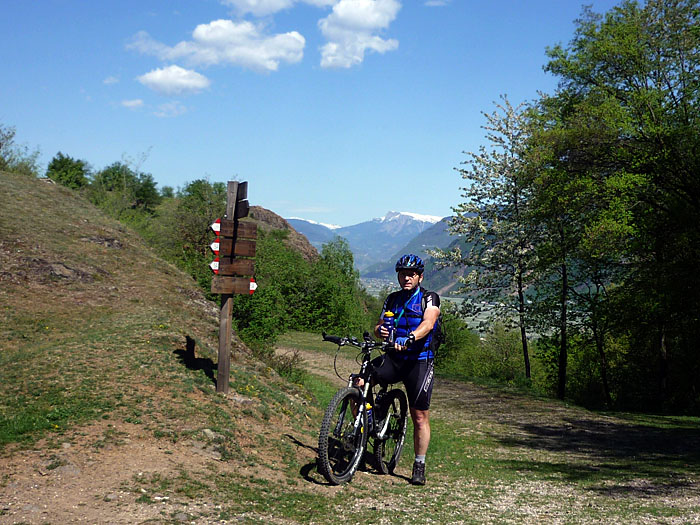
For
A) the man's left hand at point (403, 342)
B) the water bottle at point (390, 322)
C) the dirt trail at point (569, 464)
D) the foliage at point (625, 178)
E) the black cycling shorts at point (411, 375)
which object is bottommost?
the dirt trail at point (569, 464)

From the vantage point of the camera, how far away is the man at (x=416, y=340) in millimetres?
6738

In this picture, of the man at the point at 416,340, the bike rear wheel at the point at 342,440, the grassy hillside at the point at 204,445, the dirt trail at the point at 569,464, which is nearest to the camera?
the grassy hillside at the point at 204,445

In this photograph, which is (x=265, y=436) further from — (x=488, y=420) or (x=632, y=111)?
(x=632, y=111)

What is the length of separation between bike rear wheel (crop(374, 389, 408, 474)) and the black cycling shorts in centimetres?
53

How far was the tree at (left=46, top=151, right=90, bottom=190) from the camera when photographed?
51.9 m

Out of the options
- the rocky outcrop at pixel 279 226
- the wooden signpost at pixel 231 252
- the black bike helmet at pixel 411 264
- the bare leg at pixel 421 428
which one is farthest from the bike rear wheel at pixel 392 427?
the rocky outcrop at pixel 279 226

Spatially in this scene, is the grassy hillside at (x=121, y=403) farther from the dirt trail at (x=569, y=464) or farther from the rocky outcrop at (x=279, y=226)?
the rocky outcrop at (x=279, y=226)

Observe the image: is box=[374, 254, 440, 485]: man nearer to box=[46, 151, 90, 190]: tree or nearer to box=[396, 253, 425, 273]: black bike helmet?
box=[396, 253, 425, 273]: black bike helmet

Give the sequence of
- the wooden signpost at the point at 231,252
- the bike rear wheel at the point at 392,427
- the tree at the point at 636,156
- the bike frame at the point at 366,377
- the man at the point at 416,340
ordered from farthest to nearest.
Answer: the tree at the point at 636,156, the wooden signpost at the point at 231,252, the bike rear wheel at the point at 392,427, the man at the point at 416,340, the bike frame at the point at 366,377

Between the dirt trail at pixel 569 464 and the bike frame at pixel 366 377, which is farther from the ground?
the bike frame at pixel 366 377

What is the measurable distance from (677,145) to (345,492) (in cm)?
1633

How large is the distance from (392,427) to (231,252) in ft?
13.2

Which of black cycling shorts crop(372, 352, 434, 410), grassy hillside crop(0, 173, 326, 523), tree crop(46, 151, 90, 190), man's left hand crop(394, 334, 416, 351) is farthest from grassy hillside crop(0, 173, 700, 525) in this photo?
tree crop(46, 151, 90, 190)

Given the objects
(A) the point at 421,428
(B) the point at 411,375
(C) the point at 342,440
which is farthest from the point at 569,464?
(C) the point at 342,440
